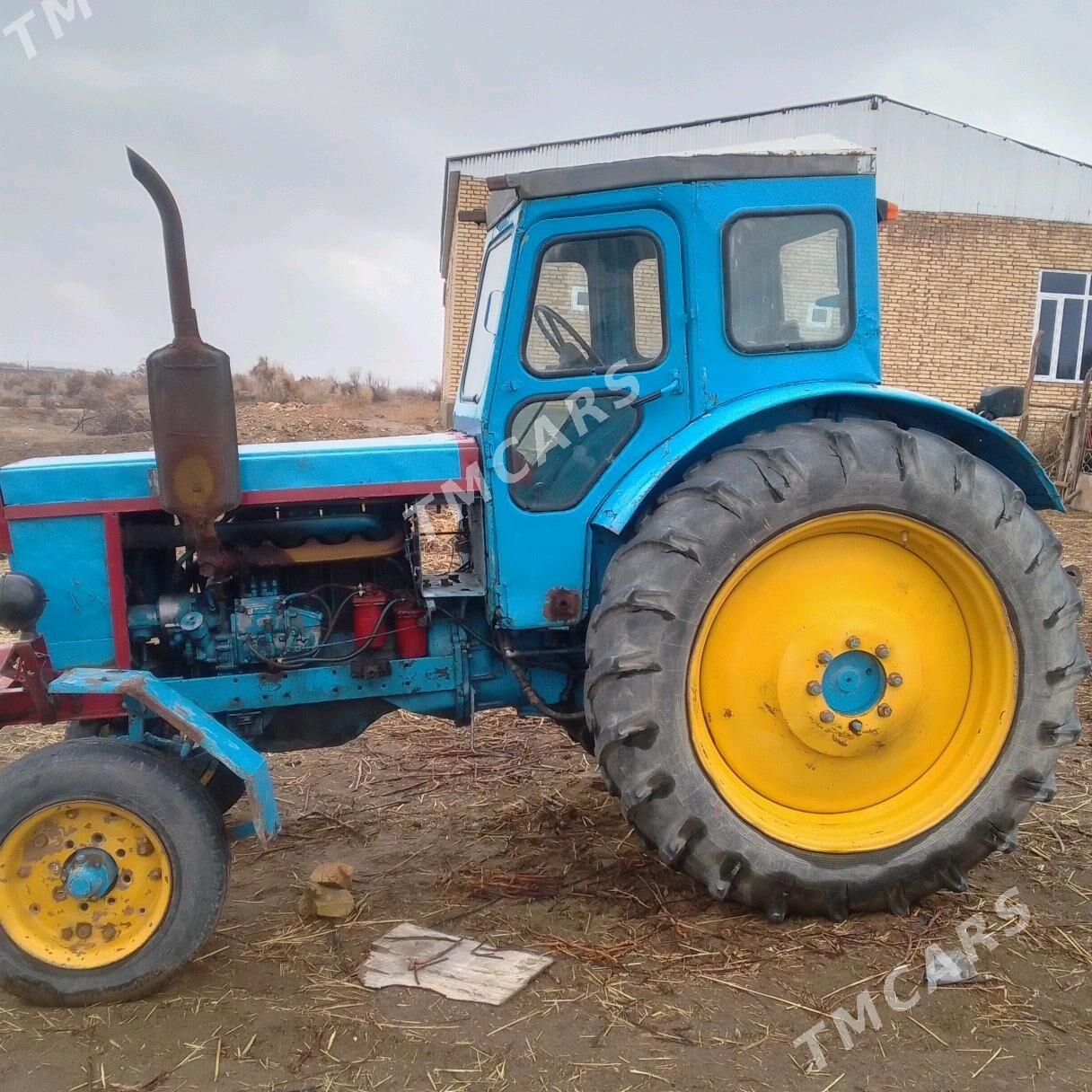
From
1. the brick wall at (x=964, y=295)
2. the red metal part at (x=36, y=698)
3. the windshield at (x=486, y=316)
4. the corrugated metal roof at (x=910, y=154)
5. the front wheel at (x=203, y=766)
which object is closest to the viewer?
the red metal part at (x=36, y=698)

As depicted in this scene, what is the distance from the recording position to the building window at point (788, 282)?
3244 millimetres

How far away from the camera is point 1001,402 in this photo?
11.1ft

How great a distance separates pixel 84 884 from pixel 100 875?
0.16 feet

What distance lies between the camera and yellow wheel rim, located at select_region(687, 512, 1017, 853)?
125 inches

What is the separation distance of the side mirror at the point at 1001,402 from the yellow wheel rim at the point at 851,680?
611 mm

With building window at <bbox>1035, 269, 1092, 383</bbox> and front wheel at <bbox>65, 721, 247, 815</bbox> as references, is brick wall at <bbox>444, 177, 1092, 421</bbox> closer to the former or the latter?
building window at <bbox>1035, 269, 1092, 383</bbox>

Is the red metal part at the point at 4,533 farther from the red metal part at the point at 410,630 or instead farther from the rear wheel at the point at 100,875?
the red metal part at the point at 410,630

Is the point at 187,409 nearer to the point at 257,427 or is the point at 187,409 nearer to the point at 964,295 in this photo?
the point at 257,427

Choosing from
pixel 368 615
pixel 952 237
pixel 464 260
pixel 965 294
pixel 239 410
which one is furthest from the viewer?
pixel 239 410

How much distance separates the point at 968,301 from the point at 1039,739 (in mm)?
15246

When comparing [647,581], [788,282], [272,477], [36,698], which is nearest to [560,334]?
[788,282]

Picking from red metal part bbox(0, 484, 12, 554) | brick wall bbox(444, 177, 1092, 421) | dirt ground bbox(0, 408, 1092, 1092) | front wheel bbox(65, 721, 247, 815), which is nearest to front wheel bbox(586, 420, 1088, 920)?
dirt ground bbox(0, 408, 1092, 1092)

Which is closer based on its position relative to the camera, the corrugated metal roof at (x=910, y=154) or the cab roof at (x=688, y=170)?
the cab roof at (x=688, y=170)

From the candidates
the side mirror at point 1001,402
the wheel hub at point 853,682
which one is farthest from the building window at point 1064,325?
the wheel hub at point 853,682
